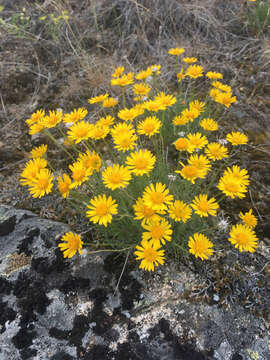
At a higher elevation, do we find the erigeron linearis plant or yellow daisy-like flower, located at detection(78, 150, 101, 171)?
yellow daisy-like flower, located at detection(78, 150, 101, 171)

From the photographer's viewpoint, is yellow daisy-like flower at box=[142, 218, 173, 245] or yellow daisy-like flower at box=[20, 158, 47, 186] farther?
yellow daisy-like flower at box=[20, 158, 47, 186]

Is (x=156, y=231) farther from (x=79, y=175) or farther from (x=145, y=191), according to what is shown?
(x=79, y=175)

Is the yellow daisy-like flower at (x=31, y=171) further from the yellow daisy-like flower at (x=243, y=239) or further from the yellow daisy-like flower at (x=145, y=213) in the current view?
the yellow daisy-like flower at (x=243, y=239)

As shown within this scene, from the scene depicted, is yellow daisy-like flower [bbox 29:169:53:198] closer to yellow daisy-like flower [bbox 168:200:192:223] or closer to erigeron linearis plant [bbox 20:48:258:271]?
erigeron linearis plant [bbox 20:48:258:271]

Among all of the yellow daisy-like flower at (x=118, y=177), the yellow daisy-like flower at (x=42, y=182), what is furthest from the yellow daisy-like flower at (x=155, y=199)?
the yellow daisy-like flower at (x=42, y=182)

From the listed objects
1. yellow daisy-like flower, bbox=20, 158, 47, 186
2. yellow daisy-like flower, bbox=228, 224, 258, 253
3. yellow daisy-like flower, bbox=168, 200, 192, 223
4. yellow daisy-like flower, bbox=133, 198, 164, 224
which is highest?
yellow daisy-like flower, bbox=20, 158, 47, 186

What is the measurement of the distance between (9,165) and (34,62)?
6.72 ft

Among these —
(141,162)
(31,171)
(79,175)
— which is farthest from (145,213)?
(31,171)

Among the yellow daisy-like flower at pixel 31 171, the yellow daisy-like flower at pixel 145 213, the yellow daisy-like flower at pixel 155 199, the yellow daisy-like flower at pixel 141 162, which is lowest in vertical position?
the yellow daisy-like flower at pixel 145 213

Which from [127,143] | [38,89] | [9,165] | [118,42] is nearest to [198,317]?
[127,143]

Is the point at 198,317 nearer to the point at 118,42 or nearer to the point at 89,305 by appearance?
the point at 89,305

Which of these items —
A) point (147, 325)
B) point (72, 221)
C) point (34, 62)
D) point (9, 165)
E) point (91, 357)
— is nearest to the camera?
point (91, 357)

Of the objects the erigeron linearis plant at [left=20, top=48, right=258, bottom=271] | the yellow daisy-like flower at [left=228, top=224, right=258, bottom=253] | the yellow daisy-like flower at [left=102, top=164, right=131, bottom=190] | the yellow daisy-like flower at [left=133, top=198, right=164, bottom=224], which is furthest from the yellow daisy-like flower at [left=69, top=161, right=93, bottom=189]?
the yellow daisy-like flower at [left=228, top=224, right=258, bottom=253]

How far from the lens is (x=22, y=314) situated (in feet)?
4.92
